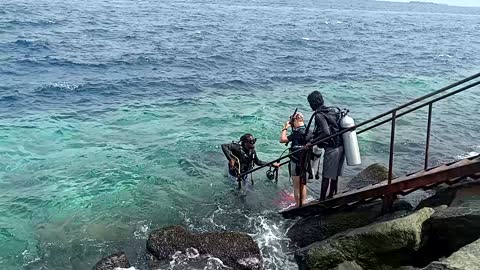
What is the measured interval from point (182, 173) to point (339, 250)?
6579 millimetres

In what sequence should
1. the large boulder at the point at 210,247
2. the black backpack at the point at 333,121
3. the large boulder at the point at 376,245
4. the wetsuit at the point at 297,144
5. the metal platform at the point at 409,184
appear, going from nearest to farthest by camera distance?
the large boulder at the point at 376,245, the metal platform at the point at 409,184, the black backpack at the point at 333,121, the large boulder at the point at 210,247, the wetsuit at the point at 297,144

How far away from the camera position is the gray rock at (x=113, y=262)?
794 centimetres

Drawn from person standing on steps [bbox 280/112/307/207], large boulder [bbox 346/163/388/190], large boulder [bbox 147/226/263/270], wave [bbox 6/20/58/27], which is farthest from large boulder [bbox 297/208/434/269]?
wave [bbox 6/20/58/27]

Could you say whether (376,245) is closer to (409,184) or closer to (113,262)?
(409,184)

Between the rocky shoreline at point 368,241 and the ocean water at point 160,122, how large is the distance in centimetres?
41

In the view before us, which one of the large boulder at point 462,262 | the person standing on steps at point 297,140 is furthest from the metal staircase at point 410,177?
the large boulder at point 462,262

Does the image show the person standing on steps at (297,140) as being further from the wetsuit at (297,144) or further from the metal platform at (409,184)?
the metal platform at (409,184)

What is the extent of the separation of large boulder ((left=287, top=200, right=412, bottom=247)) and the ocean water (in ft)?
1.79

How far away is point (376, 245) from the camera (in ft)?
22.2

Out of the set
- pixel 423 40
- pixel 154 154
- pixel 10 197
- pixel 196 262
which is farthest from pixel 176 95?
pixel 423 40

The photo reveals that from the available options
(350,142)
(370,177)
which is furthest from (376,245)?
(370,177)

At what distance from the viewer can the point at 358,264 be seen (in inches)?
271

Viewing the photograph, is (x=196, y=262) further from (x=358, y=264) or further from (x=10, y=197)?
(x=10, y=197)

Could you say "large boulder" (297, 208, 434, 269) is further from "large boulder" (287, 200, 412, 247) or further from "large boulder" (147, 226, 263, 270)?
"large boulder" (147, 226, 263, 270)
